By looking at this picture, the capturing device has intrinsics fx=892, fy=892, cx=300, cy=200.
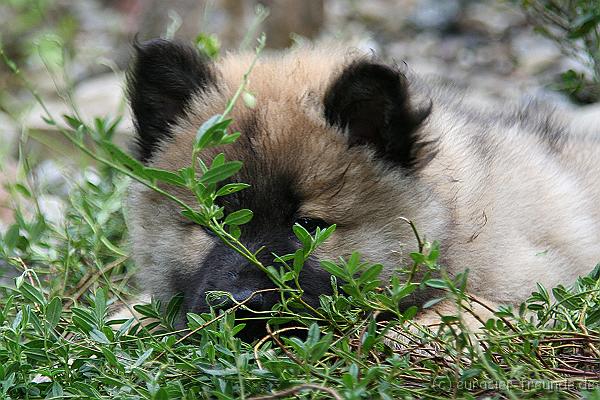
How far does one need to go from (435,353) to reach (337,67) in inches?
46.4

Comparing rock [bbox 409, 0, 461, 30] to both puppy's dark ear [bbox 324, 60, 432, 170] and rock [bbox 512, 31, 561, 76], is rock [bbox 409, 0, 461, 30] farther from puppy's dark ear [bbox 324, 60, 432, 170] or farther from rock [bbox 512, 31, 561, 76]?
puppy's dark ear [bbox 324, 60, 432, 170]

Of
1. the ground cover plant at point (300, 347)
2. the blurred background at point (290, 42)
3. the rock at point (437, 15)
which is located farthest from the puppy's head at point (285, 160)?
the rock at point (437, 15)

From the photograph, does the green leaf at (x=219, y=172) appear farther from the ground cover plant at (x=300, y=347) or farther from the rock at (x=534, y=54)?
the rock at (x=534, y=54)

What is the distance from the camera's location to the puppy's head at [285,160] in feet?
9.27

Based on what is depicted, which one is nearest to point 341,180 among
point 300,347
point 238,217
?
point 238,217

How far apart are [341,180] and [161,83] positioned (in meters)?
0.82

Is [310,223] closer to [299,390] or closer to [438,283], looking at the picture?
[438,283]

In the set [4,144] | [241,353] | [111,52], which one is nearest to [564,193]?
[241,353]

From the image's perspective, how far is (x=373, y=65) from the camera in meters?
2.80

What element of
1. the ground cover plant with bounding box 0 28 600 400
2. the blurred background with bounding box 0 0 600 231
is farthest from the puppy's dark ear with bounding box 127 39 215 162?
the blurred background with bounding box 0 0 600 231

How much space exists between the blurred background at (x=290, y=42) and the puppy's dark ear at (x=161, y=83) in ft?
2.29

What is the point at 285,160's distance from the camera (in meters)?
A: 2.87

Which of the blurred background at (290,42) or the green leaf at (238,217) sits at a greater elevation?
the green leaf at (238,217)

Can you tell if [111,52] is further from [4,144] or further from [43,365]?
[43,365]
